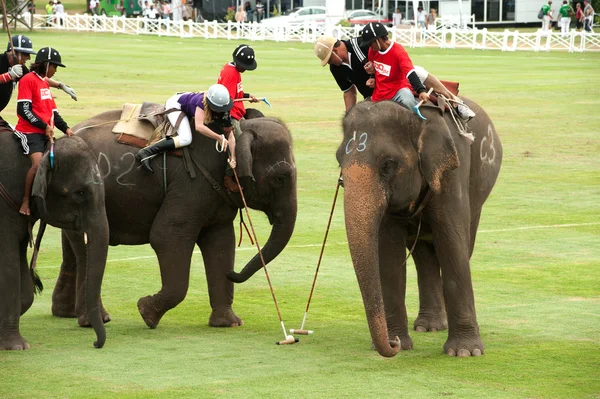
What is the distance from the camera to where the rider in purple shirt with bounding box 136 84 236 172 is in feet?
42.3

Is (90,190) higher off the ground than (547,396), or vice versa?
(90,190)

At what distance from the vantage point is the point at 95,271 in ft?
38.5

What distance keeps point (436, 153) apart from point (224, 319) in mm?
3202

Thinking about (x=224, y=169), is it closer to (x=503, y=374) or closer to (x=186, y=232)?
(x=186, y=232)

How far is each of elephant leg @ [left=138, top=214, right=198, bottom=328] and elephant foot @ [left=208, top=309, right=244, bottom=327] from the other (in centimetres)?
39

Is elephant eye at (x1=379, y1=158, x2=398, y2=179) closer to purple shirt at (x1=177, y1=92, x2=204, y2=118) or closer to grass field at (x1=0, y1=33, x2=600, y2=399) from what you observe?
grass field at (x1=0, y1=33, x2=600, y2=399)

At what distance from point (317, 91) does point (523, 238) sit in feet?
76.5

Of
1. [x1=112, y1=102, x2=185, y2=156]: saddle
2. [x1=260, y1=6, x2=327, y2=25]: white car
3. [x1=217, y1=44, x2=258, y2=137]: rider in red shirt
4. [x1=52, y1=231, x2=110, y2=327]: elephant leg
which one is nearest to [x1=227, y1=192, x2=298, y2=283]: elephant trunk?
[x1=217, y1=44, x2=258, y2=137]: rider in red shirt

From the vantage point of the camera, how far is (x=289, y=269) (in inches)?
616

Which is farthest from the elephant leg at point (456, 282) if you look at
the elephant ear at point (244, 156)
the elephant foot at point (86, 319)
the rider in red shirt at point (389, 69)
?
the elephant foot at point (86, 319)

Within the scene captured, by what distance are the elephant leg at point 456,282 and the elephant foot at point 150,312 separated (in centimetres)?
304

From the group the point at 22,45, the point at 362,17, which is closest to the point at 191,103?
the point at 22,45

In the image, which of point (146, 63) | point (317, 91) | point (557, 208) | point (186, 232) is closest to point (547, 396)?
point (186, 232)

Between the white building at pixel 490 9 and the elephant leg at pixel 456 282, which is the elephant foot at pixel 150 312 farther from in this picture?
the white building at pixel 490 9
